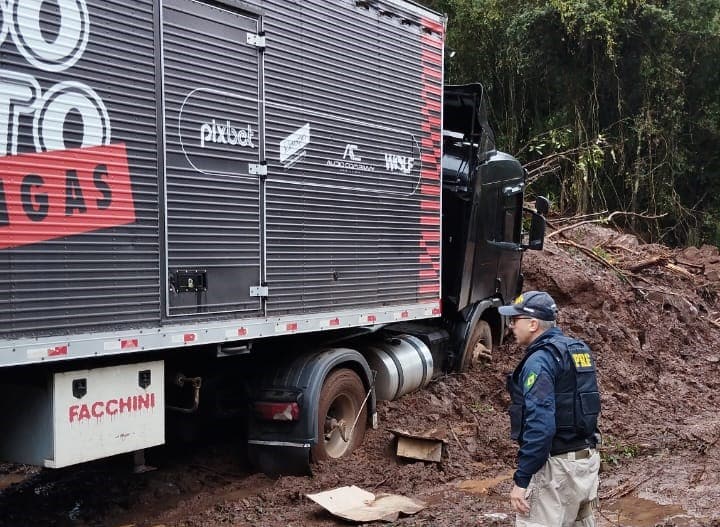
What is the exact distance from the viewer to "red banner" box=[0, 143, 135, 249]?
159 inches

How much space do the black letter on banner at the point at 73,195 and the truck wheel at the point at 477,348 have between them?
5506 mm

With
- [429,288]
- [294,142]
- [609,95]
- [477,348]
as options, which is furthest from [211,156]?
[609,95]

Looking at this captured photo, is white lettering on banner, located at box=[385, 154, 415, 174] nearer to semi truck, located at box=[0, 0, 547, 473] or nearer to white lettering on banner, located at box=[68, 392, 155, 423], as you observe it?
semi truck, located at box=[0, 0, 547, 473]

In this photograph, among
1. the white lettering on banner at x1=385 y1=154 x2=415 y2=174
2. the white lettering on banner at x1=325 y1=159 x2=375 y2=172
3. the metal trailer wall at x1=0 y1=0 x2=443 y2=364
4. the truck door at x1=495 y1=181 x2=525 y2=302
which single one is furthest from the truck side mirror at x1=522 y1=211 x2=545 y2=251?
the white lettering on banner at x1=325 y1=159 x2=375 y2=172

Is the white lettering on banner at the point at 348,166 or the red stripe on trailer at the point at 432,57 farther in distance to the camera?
the red stripe on trailer at the point at 432,57

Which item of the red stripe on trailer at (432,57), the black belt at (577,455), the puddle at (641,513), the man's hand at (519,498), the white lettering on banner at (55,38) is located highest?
the red stripe on trailer at (432,57)

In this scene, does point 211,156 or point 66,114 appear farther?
point 211,156

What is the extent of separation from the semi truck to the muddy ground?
16.4 inches

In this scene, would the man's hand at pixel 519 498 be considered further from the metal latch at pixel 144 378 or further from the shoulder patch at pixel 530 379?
the metal latch at pixel 144 378

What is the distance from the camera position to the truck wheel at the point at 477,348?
29.9 ft

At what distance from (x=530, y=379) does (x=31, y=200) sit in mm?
2666

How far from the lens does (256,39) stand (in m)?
5.59

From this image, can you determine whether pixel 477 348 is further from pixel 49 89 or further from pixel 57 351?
pixel 49 89

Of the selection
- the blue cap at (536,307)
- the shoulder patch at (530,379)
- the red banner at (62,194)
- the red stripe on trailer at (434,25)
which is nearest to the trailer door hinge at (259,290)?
the red banner at (62,194)
